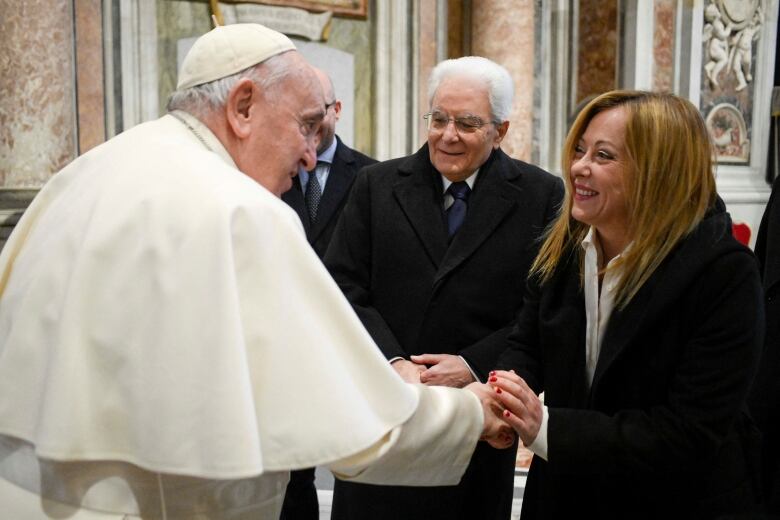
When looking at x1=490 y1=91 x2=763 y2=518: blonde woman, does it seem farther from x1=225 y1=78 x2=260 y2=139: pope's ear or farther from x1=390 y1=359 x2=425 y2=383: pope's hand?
x1=225 y1=78 x2=260 y2=139: pope's ear

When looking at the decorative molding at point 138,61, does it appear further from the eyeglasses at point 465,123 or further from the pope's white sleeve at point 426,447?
the pope's white sleeve at point 426,447

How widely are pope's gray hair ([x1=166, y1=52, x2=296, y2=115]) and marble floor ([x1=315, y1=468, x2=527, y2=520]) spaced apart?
278 centimetres

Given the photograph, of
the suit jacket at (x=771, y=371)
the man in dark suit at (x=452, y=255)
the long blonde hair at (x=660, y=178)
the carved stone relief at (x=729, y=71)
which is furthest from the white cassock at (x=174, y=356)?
the carved stone relief at (x=729, y=71)

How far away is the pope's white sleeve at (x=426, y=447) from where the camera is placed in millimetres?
1967

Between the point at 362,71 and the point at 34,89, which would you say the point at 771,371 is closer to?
the point at 34,89

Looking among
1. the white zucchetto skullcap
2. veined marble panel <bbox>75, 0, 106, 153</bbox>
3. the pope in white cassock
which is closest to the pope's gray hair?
the white zucchetto skullcap

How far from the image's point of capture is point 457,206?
3.28 m

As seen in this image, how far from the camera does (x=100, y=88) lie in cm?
696

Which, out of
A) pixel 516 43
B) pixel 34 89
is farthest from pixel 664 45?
pixel 34 89

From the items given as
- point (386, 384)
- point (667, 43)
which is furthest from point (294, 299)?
point (667, 43)

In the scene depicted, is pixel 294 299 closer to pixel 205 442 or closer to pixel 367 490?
pixel 205 442

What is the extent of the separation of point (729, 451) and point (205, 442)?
1331 millimetres

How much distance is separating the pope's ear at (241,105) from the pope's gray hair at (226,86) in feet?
0.06

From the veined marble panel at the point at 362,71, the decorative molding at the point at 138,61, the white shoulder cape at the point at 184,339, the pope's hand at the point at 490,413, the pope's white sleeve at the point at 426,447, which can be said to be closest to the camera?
the white shoulder cape at the point at 184,339
